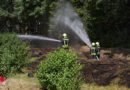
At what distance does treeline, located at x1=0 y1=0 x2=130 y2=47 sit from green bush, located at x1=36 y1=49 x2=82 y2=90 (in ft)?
44.3

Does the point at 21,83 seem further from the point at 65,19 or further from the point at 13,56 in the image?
the point at 65,19

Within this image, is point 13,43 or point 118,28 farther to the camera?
point 118,28

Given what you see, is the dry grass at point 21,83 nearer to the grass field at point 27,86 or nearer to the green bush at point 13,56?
the grass field at point 27,86

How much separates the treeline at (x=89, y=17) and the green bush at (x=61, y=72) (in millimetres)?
13501

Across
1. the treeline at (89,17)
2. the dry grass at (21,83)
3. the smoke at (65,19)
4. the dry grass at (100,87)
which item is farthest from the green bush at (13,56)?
the treeline at (89,17)

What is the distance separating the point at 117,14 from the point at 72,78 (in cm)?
1722

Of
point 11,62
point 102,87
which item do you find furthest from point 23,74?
point 102,87

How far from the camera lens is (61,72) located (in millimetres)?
6238

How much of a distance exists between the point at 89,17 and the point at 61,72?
14.8 m

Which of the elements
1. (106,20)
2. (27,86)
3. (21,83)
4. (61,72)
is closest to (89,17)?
(106,20)

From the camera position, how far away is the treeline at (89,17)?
20.5 m

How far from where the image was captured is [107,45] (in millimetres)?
22281

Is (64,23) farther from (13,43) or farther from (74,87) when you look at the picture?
(74,87)

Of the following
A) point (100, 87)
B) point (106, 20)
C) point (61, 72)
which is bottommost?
point (100, 87)
